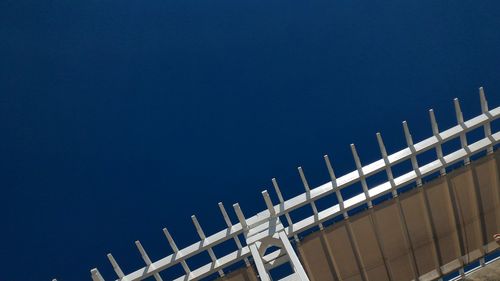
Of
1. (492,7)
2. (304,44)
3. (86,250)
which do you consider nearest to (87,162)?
(86,250)

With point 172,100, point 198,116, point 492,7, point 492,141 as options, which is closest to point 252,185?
point 198,116

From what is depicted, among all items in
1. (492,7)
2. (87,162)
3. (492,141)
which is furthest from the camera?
(492,7)

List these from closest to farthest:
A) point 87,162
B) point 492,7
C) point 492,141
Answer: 1. point 492,141
2. point 87,162
3. point 492,7

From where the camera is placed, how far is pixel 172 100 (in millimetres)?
3189

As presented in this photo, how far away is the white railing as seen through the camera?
264 centimetres

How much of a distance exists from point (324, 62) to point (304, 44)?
205mm

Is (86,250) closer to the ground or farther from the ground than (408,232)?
farther from the ground

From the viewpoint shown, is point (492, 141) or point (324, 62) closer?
point (492, 141)

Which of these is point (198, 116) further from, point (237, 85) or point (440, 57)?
point (440, 57)

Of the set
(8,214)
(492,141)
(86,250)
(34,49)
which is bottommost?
(492,141)

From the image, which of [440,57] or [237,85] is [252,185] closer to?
[237,85]

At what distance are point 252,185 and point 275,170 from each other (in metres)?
→ 0.21

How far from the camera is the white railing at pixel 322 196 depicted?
8.66ft

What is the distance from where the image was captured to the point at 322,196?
2.72 meters
